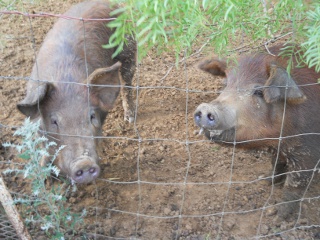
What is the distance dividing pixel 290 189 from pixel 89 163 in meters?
1.89

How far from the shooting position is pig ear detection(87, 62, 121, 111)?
3.36 m

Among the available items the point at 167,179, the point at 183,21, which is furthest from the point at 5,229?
the point at 183,21

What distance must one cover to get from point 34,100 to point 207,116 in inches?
54.0

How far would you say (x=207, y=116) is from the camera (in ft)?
10.8

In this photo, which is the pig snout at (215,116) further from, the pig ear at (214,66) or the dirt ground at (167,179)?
the pig ear at (214,66)

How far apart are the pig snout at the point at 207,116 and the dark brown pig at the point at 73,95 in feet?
2.41

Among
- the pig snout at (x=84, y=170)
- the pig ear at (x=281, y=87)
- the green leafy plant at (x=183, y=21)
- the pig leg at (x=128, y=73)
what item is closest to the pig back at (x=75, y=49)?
the pig leg at (x=128, y=73)

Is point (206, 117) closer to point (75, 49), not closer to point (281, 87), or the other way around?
point (281, 87)

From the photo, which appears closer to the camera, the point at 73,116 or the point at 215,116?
the point at 215,116

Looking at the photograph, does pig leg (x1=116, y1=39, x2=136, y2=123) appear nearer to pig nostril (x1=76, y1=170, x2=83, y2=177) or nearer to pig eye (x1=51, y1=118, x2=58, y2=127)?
pig eye (x1=51, y1=118, x2=58, y2=127)

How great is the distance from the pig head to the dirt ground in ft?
0.94

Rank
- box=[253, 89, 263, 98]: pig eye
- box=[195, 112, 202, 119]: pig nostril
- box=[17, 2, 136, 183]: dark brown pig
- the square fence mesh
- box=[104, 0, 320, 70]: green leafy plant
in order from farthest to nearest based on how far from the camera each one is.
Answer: box=[253, 89, 263, 98]: pig eye < box=[195, 112, 202, 119]: pig nostril < box=[17, 2, 136, 183]: dark brown pig < the square fence mesh < box=[104, 0, 320, 70]: green leafy plant

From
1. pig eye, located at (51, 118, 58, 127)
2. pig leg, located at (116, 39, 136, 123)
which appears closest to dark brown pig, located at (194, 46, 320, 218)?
pig eye, located at (51, 118, 58, 127)

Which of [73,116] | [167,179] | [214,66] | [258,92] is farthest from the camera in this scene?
[167,179]
